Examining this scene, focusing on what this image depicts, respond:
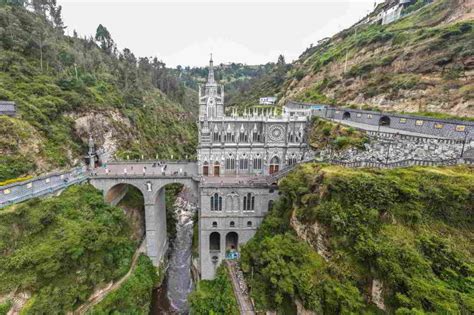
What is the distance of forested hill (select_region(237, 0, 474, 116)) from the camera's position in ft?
117

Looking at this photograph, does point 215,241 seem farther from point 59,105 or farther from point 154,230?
point 59,105

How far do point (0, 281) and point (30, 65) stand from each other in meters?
37.4

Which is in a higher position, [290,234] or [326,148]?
[326,148]

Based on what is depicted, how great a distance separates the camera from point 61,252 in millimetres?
22000

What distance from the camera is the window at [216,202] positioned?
31703 mm

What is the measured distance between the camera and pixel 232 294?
25391mm

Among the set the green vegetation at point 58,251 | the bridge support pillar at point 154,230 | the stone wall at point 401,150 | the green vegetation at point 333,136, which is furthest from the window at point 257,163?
the green vegetation at point 58,251

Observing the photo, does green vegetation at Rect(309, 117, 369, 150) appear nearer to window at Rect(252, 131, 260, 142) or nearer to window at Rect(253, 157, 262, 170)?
window at Rect(252, 131, 260, 142)

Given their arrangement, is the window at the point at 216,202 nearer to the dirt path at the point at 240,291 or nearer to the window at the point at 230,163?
the window at the point at 230,163

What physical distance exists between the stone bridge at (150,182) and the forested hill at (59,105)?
20.2ft

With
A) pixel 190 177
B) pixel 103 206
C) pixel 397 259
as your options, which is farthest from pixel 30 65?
pixel 397 259

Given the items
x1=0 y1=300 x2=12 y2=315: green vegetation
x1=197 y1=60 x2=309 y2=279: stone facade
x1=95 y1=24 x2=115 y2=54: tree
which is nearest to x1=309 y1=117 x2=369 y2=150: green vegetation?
x1=197 y1=60 x2=309 y2=279: stone facade

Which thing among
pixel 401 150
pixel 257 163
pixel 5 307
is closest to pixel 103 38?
pixel 257 163

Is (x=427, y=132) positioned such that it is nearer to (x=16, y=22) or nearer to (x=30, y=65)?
(x=30, y=65)
